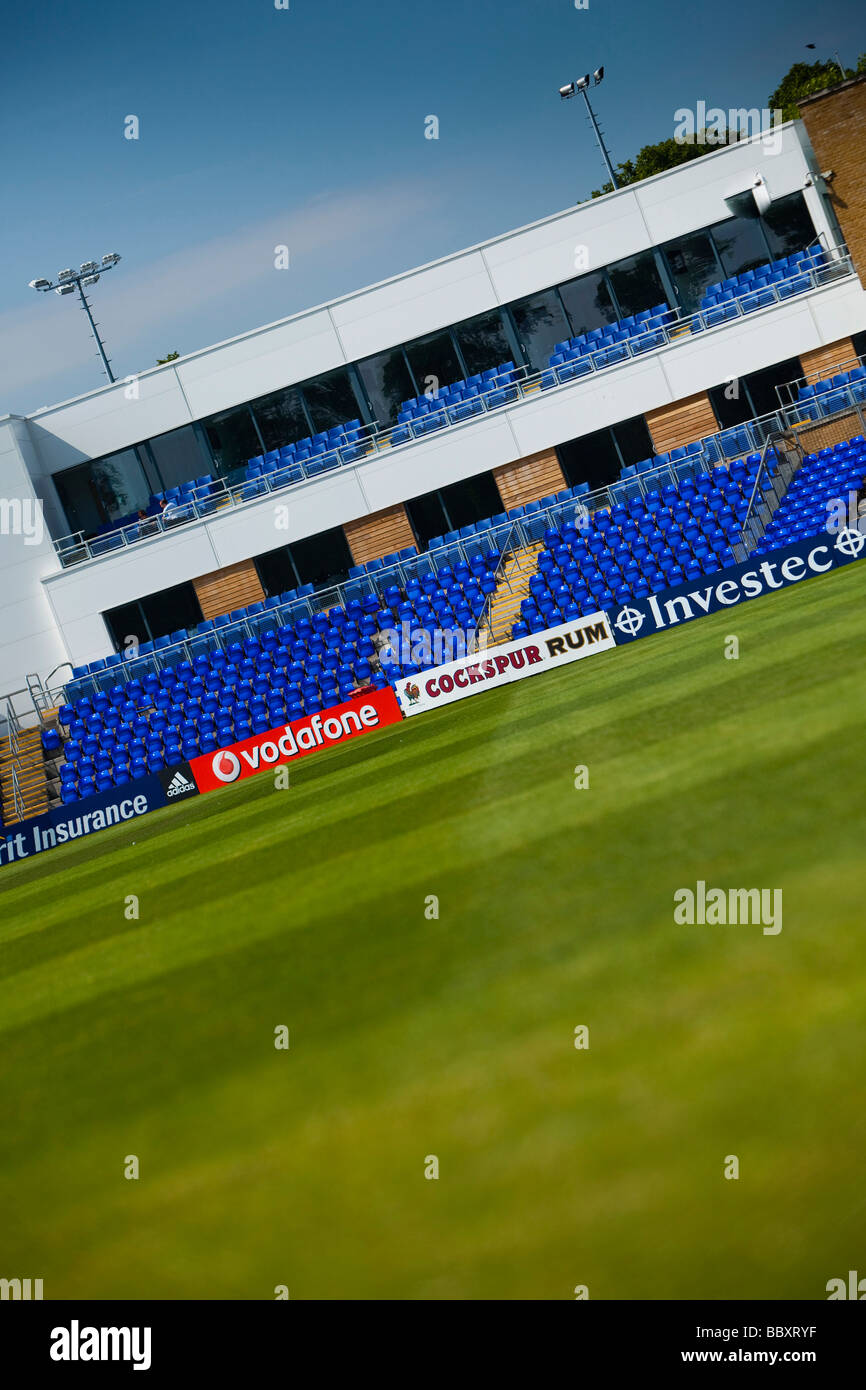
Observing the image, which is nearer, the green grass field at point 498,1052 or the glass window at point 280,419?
the green grass field at point 498,1052

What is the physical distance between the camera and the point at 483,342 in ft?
120

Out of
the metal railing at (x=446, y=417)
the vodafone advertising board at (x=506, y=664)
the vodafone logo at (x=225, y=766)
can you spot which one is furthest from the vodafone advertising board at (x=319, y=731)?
the metal railing at (x=446, y=417)

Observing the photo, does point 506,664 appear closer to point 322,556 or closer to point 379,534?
point 379,534

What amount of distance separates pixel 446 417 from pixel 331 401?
12.6 ft

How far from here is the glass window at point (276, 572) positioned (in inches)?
1422

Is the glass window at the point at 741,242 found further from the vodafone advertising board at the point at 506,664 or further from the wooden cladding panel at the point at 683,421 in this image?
the vodafone advertising board at the point at 506,664

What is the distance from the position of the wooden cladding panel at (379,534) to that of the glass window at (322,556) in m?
0.27

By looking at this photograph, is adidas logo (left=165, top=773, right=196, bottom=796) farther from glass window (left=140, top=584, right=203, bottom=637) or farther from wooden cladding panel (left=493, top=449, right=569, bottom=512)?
wooden cladding panel (left=493, top=449, right=569, bottom=512)

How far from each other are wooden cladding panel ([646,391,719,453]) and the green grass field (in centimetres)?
2376

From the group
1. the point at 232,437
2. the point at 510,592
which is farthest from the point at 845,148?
the point at 232,437

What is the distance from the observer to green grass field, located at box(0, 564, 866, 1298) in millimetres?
4078

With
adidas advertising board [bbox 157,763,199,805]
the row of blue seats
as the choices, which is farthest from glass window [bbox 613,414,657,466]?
adidas advertising board [bbox 157,763,199,805]
